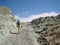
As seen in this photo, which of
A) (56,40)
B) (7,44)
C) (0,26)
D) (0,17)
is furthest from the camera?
(56,40)

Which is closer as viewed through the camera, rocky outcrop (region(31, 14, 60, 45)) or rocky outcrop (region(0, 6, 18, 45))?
rocky outcrop (region(0, 6, 18, 45))

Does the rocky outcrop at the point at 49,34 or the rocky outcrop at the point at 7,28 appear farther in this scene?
the rocky outcrop at the point at 49,34

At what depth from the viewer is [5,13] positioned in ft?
46.6

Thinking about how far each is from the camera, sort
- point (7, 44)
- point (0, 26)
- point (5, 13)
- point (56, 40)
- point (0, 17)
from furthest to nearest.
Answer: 1. point (56, 40)
2. point (5, 13)
3. point (0, 17)
4. point (0, 26)
5. point (7, 44)

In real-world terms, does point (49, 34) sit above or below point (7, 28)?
below

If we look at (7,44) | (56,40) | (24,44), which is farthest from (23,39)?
(56,40)

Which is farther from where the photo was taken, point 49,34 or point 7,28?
point 49,34

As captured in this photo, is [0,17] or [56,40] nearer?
[0,17]

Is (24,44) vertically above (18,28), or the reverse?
(18,28)

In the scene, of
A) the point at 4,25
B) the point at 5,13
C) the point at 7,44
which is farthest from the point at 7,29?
the point at 5,13

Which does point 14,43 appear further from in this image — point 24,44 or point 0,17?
point 0,17

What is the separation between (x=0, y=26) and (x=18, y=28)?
4.51ft

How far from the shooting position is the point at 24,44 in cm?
1151

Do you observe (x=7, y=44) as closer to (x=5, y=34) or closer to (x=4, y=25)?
(x=5, y=34)
